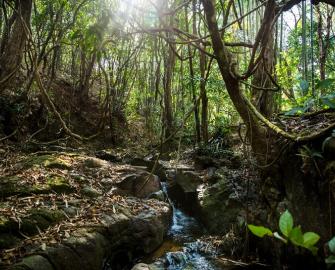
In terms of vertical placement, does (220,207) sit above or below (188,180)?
below

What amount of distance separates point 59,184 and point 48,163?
0.94 meters

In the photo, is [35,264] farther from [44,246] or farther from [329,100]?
[329,100]

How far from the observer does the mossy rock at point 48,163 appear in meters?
5.30

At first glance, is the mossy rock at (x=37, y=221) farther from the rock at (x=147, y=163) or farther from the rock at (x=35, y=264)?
the rock at (x=147, y=163)

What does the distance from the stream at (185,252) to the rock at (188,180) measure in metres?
0.92

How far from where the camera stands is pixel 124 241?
13.7 ft

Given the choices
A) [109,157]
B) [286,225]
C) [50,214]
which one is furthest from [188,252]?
[109,157]

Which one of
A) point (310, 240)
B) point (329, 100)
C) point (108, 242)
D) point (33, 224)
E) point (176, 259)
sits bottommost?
point (176, 259)

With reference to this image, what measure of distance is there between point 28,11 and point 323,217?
380 centimetres

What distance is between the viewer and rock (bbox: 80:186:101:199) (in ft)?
15.8

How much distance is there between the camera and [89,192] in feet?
16.0

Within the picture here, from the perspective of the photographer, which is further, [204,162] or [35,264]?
[204,162]

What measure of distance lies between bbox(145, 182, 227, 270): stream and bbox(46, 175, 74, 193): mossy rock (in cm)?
138

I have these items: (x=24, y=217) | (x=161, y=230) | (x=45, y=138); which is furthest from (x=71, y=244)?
(x=45, y=138)
